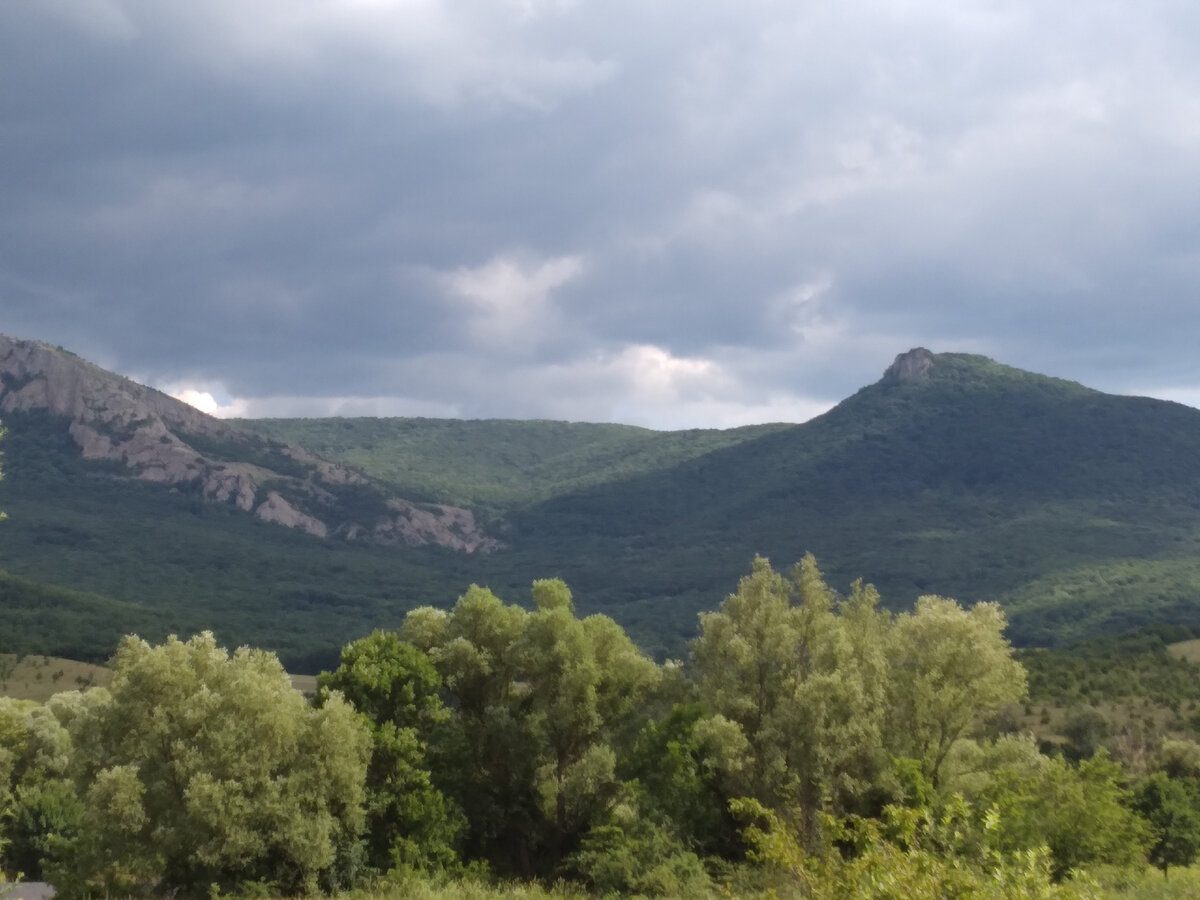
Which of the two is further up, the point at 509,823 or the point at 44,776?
the point at 509,823

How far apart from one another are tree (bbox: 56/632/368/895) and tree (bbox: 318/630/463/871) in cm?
137

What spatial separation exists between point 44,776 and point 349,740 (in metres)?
28.8

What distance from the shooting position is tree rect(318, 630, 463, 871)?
30.1 meters

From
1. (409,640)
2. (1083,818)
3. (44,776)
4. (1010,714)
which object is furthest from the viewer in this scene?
(1010,714)

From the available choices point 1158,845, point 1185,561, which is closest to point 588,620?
point 1158,845

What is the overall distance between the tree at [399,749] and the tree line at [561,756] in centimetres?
8

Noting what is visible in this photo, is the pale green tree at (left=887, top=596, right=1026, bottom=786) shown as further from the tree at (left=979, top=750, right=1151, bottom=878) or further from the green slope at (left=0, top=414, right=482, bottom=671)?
the green slope at (left=0, top=414, right=482, bottom=671)

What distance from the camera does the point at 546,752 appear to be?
3456 cm

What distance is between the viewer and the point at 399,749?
1207 inches

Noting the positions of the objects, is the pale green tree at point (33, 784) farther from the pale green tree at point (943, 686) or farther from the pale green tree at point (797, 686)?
the pale green tree at point (943, 686)

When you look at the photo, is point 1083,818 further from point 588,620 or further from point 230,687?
point 230,687

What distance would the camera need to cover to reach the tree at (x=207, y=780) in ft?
86.6

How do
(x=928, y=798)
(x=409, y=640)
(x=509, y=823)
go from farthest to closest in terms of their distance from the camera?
(x=409, y=640)
(x=509, y=823)
(x=928, y=798)

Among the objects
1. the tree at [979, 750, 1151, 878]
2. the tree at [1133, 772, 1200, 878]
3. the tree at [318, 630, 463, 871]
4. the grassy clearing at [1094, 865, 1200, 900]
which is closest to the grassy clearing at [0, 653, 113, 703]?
the tree at [318, 630, 463, 871]
